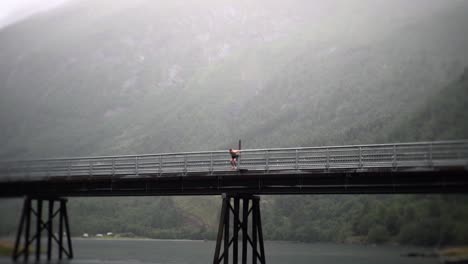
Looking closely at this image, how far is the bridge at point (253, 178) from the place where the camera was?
48875 mm

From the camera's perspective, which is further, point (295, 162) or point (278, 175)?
point (295, 162)

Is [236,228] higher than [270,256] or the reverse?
higher

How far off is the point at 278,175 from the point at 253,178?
2563mm

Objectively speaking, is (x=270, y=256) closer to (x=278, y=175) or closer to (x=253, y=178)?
(x=253, y=178)

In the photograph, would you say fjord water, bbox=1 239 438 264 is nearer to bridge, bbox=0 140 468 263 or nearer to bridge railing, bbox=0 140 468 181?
bridge, bbox=0 140 468 263

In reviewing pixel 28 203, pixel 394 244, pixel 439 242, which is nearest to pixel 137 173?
pixel 28 203

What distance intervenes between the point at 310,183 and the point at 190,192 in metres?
12.6

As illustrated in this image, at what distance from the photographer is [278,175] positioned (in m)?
53.5

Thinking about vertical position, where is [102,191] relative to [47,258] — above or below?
above

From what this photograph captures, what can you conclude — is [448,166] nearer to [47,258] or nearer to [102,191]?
[102,191]

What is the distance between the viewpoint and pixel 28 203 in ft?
222

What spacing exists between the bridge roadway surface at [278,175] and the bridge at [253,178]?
0.26 feet

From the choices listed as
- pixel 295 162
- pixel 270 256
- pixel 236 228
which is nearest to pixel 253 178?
pixel 295 162

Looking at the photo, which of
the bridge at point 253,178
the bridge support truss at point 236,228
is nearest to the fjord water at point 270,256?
the bridge at point 253,178
